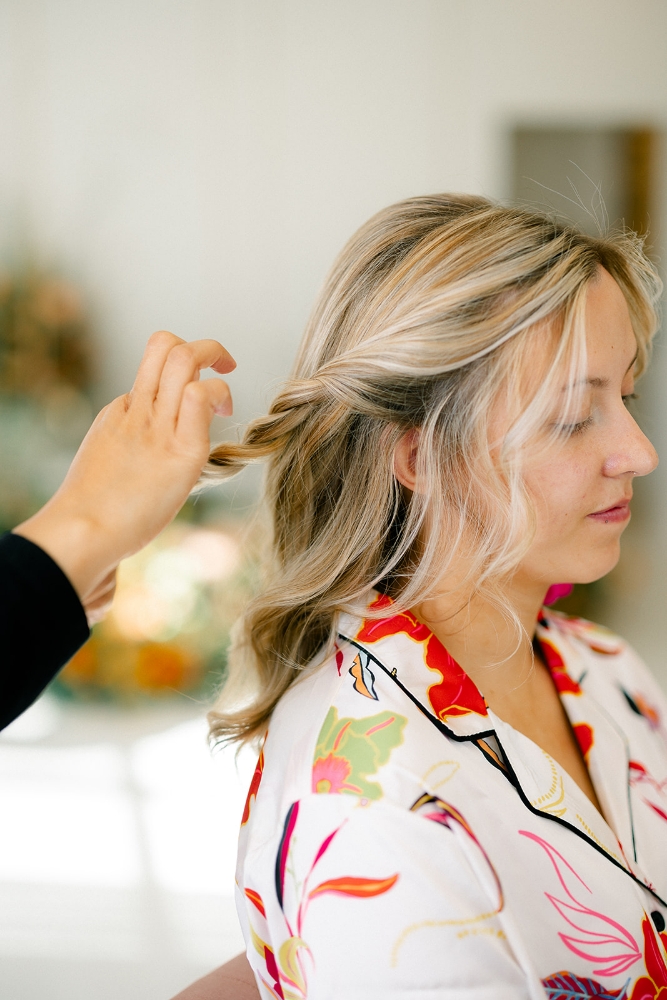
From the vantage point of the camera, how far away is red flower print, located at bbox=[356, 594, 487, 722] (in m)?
0.88

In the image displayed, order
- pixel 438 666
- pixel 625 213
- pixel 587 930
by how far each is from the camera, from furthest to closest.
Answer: pixel 625 213 < pixel 438 666 < pixel 587 930

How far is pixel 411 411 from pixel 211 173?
250cm

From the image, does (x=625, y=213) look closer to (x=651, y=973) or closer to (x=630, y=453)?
(x=630, y=453)

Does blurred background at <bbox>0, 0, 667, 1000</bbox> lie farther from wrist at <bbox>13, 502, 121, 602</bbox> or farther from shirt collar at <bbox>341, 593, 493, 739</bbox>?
wrist at <bbox>13, 502, 121, 602</bbox>

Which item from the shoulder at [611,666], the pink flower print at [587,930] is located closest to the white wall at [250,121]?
the shoulder at [611,666]

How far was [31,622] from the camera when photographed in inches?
22.4

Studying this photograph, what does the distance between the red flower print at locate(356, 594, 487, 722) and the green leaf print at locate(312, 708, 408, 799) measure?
7 centimetres

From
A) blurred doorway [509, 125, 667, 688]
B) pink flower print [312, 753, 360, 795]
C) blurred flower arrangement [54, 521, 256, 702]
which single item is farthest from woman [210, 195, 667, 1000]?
blurred doorway [509, 125, 667, 688]

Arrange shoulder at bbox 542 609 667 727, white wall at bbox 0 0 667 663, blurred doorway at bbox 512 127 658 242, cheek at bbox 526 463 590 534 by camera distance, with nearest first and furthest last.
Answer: cheek at bbox 526 463 590 534 → shoulder at bbox 542 609 667 727 → white wall at bbox 0 0 667 663 → blurred doorway at bbox 512 127 658 242

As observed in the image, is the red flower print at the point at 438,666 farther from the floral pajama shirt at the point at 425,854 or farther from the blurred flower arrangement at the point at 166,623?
the blurred flower arrangement at the point at 166,623

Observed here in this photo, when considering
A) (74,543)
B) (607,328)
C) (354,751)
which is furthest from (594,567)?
(74,543)

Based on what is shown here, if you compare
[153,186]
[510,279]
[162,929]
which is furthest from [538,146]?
[162,929]

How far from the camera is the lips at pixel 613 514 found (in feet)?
3.21

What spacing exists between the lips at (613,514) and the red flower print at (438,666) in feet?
0.82
